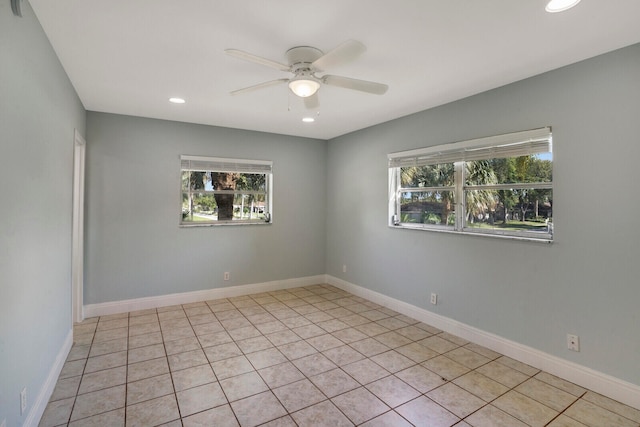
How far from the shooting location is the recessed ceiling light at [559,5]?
5.53 feet

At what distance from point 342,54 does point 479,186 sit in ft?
6.70

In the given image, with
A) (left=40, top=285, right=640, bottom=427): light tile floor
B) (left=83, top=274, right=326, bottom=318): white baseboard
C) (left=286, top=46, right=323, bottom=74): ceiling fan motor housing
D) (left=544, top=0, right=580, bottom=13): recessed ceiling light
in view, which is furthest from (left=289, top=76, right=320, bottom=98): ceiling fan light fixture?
(left=83, top=274, right=326, bottom=318): white baseboard

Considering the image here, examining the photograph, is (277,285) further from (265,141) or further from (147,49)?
(147,49)

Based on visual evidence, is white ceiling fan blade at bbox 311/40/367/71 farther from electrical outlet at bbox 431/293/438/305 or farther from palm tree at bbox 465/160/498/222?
electrical outlet at bbox 431/293/438/305

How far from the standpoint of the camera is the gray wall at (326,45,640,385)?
2.21 metres

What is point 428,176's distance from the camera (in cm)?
370

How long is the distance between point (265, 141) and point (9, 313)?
3678 mm

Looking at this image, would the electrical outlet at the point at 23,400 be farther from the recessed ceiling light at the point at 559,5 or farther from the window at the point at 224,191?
the recessed ceiling light at the point at 559,5

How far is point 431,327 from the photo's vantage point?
352 cm

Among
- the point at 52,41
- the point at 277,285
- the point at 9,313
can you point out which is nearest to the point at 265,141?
the point at 277,285

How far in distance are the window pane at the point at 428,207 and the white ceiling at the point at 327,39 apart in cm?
104

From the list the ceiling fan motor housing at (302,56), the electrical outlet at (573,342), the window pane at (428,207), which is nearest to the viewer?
the ceiling fan motor housing at (302,56)

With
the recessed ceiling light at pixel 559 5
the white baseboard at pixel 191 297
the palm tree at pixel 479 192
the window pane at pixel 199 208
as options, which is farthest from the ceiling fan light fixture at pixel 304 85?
the white baseboard at pixel 191 297

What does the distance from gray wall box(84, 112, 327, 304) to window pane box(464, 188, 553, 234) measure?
104 inches
